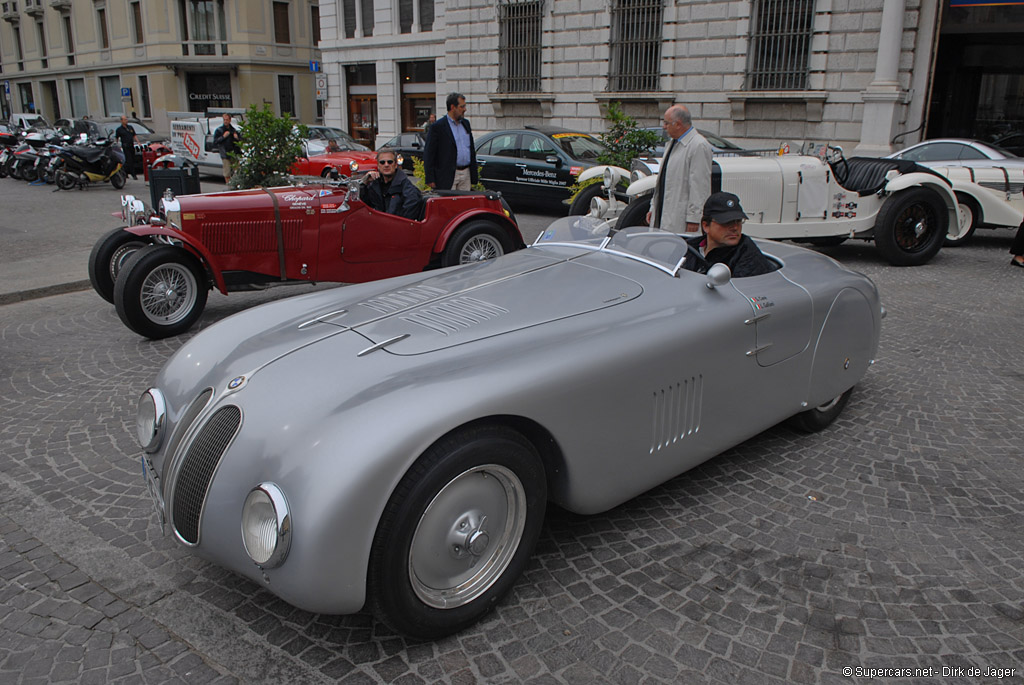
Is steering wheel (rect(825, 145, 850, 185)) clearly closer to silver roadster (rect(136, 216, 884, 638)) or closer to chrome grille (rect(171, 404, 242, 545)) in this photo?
silver roadster (rect(136, 216, 884, 638))

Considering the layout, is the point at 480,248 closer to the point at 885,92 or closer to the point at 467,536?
the point at 467,536

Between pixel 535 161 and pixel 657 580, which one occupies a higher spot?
pixel 535 161

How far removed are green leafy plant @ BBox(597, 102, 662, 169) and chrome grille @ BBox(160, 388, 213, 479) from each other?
10200mm

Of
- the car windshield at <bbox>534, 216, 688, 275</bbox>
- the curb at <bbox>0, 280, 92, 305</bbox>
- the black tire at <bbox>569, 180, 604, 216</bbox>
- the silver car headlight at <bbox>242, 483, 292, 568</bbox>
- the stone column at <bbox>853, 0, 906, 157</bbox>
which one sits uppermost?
the stone column at <bbox>853, 0, 906, 157</bbox>

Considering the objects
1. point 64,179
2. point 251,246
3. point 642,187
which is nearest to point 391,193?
point 251,246

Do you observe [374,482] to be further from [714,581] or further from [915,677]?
[915,677]

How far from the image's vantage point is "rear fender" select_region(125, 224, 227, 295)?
6098 millimetres

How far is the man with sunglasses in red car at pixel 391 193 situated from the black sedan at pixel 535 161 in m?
6.17

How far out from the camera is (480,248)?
760 centimetres

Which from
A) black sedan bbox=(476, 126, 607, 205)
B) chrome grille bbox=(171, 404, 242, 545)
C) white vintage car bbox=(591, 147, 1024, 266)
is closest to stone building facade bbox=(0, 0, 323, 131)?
black sedan bbox=(476, 126, 607, 205)

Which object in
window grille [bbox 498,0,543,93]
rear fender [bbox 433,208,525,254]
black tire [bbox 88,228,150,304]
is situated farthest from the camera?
window grille [bbox 498,0,543,93]

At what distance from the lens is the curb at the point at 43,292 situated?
24.5 feet

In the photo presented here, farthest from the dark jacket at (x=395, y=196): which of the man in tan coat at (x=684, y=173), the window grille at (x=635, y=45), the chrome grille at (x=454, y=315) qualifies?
the window grille at (x=635, y=45)

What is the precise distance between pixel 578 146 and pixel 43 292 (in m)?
8.88
